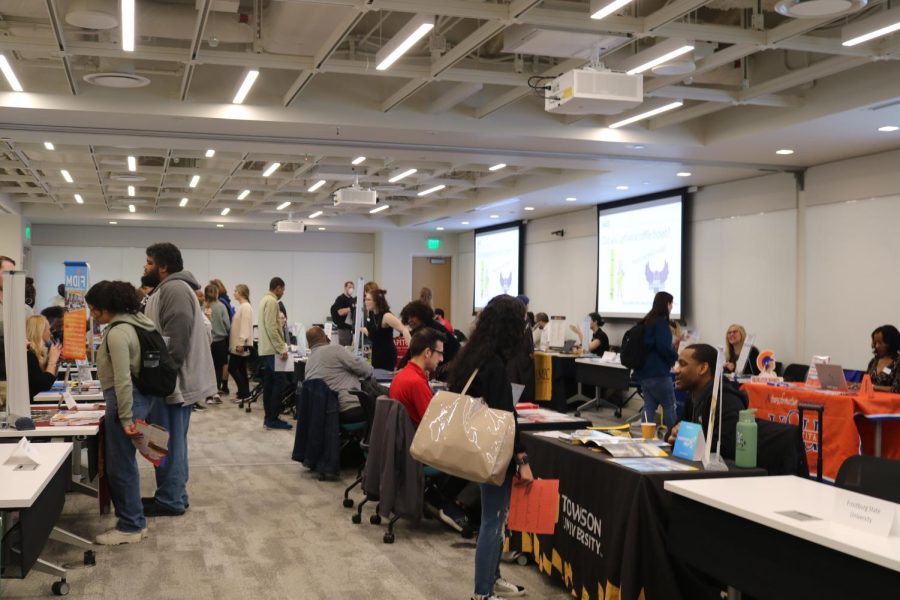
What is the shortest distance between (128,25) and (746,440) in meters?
4.35

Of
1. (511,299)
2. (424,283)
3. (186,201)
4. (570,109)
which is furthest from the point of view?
(424,283)

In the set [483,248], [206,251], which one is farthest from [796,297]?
[206,251]

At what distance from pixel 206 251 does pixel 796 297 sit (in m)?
13.6

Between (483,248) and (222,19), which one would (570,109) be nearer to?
(222,19)

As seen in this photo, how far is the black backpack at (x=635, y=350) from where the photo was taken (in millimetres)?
7598

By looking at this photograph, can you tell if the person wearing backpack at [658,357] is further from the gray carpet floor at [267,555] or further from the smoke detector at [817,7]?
the smoke detector at [817,7]

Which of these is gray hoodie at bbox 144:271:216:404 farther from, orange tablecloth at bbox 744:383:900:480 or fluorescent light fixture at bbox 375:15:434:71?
orange tablecloth at bbox 744:383:900:480

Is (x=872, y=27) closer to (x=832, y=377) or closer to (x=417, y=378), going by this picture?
(x=832, y=377)

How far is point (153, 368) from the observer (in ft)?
15.7

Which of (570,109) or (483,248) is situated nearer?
(570,109)

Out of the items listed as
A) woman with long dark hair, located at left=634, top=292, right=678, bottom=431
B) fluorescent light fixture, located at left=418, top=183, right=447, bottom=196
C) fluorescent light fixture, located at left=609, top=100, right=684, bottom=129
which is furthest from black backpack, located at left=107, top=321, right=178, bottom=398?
fluorescent light fixture, located at left=418, top=183, right=447, bottom=196

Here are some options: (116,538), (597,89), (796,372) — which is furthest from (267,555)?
(796,372)

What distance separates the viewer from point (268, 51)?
623 cm

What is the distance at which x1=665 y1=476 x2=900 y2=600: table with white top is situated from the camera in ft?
7.86
